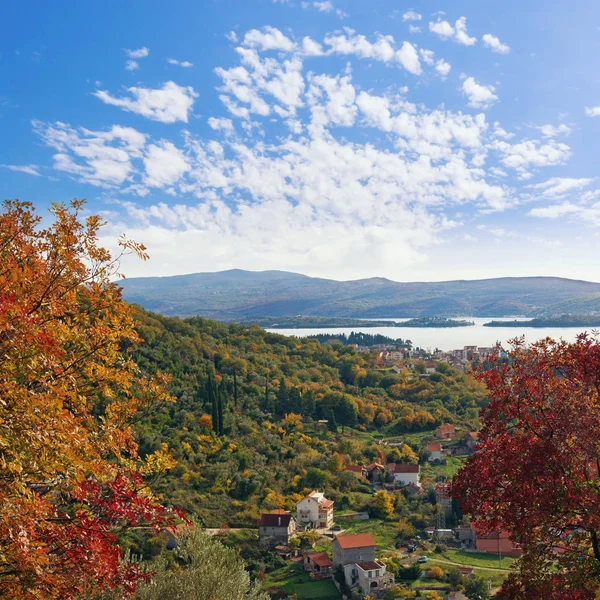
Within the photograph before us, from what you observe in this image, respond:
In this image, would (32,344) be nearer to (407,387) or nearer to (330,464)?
(330,464)

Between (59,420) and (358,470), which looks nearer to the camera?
(59,420)

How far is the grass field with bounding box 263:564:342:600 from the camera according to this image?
1770 centimetres

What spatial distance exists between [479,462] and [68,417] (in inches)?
132

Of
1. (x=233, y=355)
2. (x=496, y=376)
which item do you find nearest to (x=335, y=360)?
(x=233, y=355)

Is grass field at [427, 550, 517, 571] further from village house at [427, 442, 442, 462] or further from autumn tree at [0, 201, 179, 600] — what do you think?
autumn tree at [0, 201, 179, 600]

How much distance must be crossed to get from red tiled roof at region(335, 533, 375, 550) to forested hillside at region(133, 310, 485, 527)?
525 cm

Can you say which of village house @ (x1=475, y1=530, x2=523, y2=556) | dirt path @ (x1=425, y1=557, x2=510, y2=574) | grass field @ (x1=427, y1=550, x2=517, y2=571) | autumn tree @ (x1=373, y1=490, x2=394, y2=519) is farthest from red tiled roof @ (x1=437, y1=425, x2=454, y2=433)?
dirt path @ (x1=425, y1=557, x2=510, y2=574)

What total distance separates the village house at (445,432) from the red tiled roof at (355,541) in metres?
19.5

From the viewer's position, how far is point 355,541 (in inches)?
792

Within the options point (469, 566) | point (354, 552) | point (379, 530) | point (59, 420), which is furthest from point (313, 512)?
point (59, 420)

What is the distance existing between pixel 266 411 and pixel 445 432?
1346 centimetres

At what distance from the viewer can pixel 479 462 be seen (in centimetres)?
452

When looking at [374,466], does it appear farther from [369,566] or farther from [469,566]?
[369,566]

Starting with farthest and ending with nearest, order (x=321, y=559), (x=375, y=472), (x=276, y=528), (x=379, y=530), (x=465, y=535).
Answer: (x=375, y=472) < (x=379, y=530) < (x=465, y=535) < (x=276, y=528) < (x=321, y=559)
